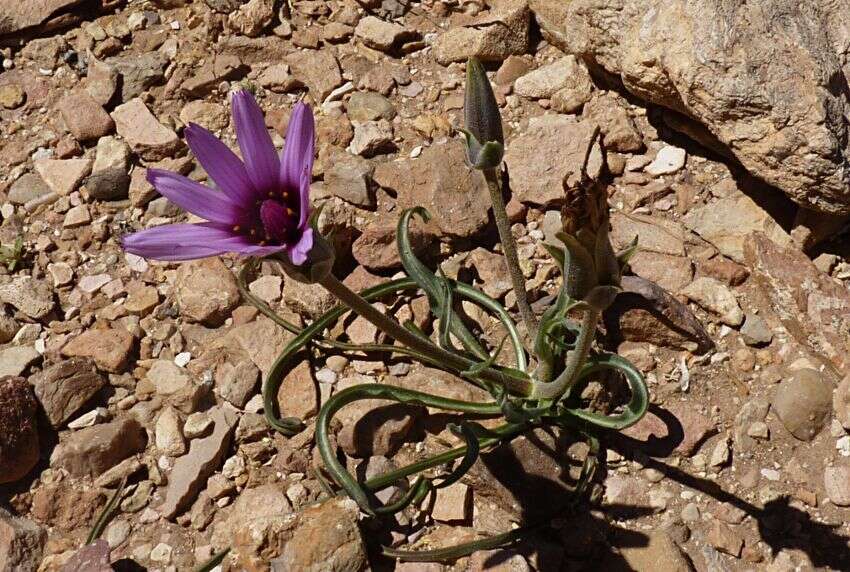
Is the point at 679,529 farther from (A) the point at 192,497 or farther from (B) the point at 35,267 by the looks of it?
(B) the point at 35,267

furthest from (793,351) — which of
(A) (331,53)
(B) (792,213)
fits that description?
(A) (331,53)

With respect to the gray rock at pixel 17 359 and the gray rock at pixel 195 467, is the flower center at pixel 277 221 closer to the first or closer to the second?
the gray rock at pixel 195 467

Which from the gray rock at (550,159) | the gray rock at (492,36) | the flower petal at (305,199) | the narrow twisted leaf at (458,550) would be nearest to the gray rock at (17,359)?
the narrow twisted leaf at (458,550)

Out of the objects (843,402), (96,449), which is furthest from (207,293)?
(843,402)

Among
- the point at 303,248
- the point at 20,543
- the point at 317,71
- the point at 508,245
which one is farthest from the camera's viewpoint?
the point at 317,71

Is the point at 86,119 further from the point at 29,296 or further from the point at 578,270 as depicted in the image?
the point at 578,270

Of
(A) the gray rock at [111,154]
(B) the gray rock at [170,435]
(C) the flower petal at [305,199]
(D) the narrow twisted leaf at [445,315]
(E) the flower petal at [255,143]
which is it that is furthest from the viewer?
(A) the gray rock at [111,154]
